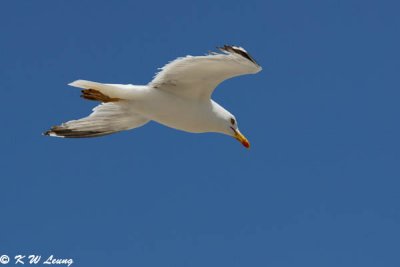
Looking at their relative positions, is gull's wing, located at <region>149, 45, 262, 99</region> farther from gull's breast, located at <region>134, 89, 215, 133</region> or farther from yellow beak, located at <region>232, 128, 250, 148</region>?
yellow beak, located at <region>232, 128, 250, 148</region>

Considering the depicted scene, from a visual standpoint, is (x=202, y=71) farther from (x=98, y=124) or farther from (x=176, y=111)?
(x=98, y=124)

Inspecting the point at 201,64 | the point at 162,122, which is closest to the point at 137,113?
the point at 162,122

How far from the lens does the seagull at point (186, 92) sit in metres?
13.9

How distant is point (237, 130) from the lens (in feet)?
52.2

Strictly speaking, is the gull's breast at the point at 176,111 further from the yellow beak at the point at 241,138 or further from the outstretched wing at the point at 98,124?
the outstretched wing at the point at 98,124

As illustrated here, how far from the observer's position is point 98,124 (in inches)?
629

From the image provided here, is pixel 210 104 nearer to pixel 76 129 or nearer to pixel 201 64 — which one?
pixel 201 64

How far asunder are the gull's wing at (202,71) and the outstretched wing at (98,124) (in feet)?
4.75

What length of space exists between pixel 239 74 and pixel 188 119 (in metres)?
1.14

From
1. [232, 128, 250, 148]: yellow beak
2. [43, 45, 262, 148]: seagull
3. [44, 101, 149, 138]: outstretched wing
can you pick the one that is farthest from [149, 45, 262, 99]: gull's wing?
[44, 101, 149, 138]: outstretched wing

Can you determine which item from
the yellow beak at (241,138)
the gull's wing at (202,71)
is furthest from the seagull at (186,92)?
the yellow beak at (241,138)

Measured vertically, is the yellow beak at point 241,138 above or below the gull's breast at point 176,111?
above

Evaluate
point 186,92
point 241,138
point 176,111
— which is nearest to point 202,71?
point 186,92

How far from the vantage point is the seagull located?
45.5 feet
